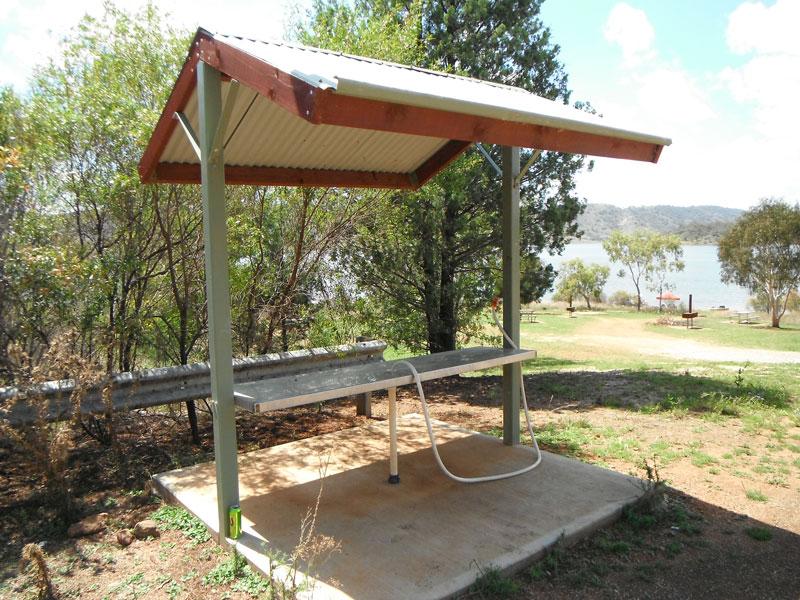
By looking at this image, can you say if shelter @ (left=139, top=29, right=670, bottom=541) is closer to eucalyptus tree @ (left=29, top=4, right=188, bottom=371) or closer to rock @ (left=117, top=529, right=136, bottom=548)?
rock @ (left=117, top=529, right=136, bottom=548)

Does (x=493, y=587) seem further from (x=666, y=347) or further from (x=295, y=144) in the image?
(x=666, y=347)

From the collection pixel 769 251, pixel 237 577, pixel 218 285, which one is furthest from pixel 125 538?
pixel 769 251

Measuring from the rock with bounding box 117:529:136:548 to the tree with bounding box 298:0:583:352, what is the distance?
5.13 meters

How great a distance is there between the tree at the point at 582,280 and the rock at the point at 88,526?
129 ft

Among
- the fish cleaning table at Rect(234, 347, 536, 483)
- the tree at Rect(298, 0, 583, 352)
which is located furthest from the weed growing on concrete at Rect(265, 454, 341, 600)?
the tree at Rect(298, 0, 583, 352)

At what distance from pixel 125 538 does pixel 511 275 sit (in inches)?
127

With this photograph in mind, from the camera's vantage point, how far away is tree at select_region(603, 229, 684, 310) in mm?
42094

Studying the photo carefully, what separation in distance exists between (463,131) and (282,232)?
12.5 feet

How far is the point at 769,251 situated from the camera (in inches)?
1081

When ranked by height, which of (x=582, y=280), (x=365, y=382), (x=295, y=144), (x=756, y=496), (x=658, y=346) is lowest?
(x=658, y=346)

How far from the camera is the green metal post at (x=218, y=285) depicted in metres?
3.09

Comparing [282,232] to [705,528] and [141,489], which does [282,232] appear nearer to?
[141,489]

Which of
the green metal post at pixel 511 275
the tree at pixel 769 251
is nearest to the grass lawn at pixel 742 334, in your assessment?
the tree at pixel 769 251

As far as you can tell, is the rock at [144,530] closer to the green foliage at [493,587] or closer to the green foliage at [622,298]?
the green foliage at [493,587]
